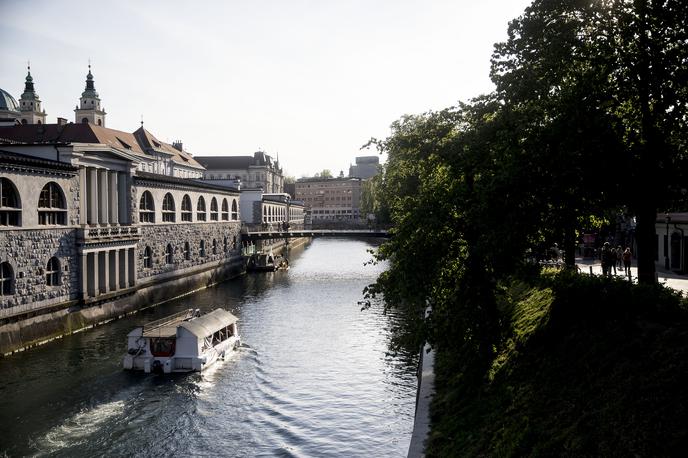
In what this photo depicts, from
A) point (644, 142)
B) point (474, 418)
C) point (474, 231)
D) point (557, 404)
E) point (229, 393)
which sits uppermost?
point (644, 142)

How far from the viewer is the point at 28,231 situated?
3541cm

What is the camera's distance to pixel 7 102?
115625 millimetres

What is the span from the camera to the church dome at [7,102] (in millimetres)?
114412

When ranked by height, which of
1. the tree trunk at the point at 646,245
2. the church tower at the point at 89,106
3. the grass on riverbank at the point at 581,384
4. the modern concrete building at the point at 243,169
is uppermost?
the church tower at the point at 89,106

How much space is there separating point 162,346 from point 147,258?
945 inches

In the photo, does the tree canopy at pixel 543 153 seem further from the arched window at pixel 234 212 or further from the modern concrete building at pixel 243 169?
the modern concrete building at pixel 243 169

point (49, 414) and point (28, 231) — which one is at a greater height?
point (28, 231)

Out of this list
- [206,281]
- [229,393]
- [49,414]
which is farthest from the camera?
[206,281]

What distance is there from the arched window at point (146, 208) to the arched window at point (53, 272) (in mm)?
14599

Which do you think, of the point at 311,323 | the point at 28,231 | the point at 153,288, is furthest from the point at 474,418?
the point at 153,288

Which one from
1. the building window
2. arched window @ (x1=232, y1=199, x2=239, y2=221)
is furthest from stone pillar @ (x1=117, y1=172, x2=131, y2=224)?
arched window @ (x1=232, y1=199, x2=239, y2=221)

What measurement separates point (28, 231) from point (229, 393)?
17.2 metres

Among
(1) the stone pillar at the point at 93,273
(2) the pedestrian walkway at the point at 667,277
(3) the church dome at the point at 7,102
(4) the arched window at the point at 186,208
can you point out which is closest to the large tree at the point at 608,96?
(2) the pedestrian walkway at the point at 667,277

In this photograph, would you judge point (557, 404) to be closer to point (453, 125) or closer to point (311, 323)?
point (453, 125)
